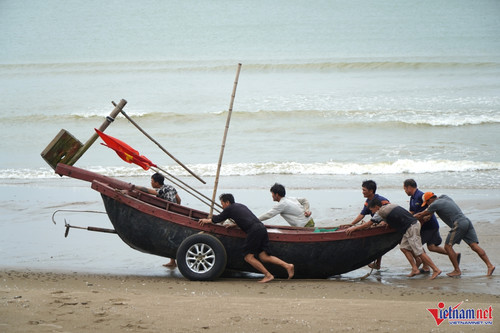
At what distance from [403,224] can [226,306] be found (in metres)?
2.91

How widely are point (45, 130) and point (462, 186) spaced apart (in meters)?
17.8

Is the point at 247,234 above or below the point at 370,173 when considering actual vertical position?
below

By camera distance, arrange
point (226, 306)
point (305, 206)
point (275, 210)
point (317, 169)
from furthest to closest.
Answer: point (317, 169), point (305, 206), point (275, 210), point (226, 306)

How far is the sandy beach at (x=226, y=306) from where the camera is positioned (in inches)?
228

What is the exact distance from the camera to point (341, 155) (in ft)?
66.3

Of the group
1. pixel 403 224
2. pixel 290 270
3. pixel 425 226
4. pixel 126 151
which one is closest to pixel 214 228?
pixel 290 270

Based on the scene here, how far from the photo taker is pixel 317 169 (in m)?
18.4

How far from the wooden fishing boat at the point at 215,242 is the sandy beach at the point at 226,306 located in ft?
0.84

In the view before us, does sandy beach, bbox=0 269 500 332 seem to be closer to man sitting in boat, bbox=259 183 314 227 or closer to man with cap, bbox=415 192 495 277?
man with cap, bbox=415 192 495 277

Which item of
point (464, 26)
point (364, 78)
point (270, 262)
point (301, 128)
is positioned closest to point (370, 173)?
point (301, 128)

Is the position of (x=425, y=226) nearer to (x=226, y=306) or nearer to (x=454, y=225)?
(x=454, y=225)

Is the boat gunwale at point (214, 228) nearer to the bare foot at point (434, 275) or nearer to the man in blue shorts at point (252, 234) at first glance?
the man in blue shorts at point (252, 234)

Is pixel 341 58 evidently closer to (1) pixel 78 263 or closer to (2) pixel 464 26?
(2) pixel 464 26

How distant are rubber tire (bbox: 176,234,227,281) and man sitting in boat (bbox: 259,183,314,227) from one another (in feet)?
2.93
